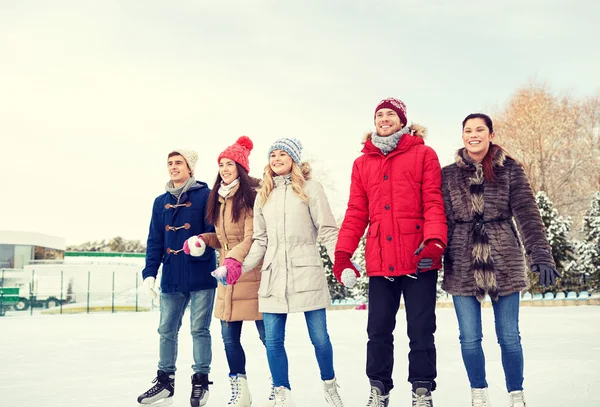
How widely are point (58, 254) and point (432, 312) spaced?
2317 inches

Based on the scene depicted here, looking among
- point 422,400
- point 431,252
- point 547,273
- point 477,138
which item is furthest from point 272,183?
point 547,273

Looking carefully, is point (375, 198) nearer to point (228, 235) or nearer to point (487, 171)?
point (487, 171)

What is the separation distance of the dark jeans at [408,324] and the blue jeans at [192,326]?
1.36m

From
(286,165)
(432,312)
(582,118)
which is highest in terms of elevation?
(582,118)

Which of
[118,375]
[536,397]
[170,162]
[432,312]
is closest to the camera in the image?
[432,312]

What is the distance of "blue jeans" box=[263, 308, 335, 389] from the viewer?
12.8ft

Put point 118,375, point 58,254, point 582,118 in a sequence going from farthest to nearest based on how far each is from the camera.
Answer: point 58,254 → point 582,118 → point 118,375

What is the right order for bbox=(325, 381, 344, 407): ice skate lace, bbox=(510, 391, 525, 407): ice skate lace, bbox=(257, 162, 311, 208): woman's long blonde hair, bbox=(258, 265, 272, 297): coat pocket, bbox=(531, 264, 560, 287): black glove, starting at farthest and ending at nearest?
bbox=(257, 162, 311, 208): woman's long blonde hair, bbox=(258, 265, 272, 297): coat pocket, bbox=(325, 381, 344, 407): ice skate lace, bbox=(510, 391, 525, 407): ice skate lace, bbox=(531, 264, 560, 287): black glove

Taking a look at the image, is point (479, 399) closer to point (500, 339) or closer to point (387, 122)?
point (500, 339)

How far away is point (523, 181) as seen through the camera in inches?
144

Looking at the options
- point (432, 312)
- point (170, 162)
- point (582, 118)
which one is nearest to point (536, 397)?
point (432, 312)

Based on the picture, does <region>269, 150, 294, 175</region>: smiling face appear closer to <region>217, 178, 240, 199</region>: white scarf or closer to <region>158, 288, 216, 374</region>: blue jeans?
<region>217, 178, 240, 199</region>: white scarf

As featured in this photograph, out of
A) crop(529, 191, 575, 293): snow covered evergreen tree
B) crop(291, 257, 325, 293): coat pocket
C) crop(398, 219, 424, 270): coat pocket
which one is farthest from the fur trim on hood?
crop(529, 191, 575, 293): snow covered evergreen tree

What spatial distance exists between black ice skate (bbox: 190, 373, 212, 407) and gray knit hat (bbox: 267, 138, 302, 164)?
172cm
